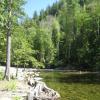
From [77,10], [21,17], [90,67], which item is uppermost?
[77,10]

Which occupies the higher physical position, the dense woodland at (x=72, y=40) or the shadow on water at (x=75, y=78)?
the dense woodland at (x=72, y=40)

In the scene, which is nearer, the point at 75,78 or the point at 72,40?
the point at 75,78

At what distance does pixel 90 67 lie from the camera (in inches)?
3674

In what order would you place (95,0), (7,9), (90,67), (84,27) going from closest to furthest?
(7,9), (90,67), (84,27), (95,0)

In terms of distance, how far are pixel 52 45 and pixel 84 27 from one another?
1571cm

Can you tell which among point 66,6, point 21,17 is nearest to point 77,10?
point 66,6

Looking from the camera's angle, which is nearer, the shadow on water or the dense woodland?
the shadow on water

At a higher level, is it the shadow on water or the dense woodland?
the dense woodland

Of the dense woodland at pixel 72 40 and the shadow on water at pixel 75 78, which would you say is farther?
the dense woodland at pixel 72 40

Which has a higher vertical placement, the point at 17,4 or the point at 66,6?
the point at 66,6

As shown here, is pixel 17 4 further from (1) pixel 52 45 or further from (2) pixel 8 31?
(1) pixel 52 45

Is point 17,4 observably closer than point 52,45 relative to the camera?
Yes

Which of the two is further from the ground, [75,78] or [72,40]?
[72,40]

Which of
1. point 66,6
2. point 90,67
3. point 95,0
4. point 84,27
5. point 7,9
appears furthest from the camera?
point 66,6
